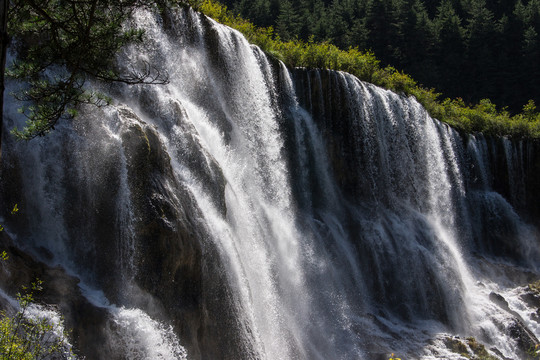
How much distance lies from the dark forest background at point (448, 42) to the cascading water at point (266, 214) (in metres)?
16.3

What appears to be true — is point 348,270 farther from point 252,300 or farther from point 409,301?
point 252,300

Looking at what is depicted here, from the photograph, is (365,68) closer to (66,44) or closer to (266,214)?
(266,214)

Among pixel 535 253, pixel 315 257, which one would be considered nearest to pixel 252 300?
pixel 315 257

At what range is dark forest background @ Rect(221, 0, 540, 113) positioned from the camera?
119 feet

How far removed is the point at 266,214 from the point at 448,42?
101 feet

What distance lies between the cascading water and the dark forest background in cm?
1628

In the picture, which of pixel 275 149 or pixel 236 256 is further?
pixel 275 149

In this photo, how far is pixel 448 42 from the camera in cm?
3822

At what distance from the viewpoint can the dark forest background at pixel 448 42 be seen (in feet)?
119

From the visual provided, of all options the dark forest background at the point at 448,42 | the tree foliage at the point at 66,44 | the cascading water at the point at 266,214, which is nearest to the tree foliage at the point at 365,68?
the cascading water at the point at 266,214

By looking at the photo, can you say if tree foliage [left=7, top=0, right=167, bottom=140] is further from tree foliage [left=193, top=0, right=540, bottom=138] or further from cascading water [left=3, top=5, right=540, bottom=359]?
tree foliage [left=193, top=0, right=540, bottom=138]

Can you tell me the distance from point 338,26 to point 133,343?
110 feet

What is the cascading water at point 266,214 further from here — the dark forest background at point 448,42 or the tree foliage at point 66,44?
the dark forest background at point 448,42

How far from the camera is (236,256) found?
935 cm
